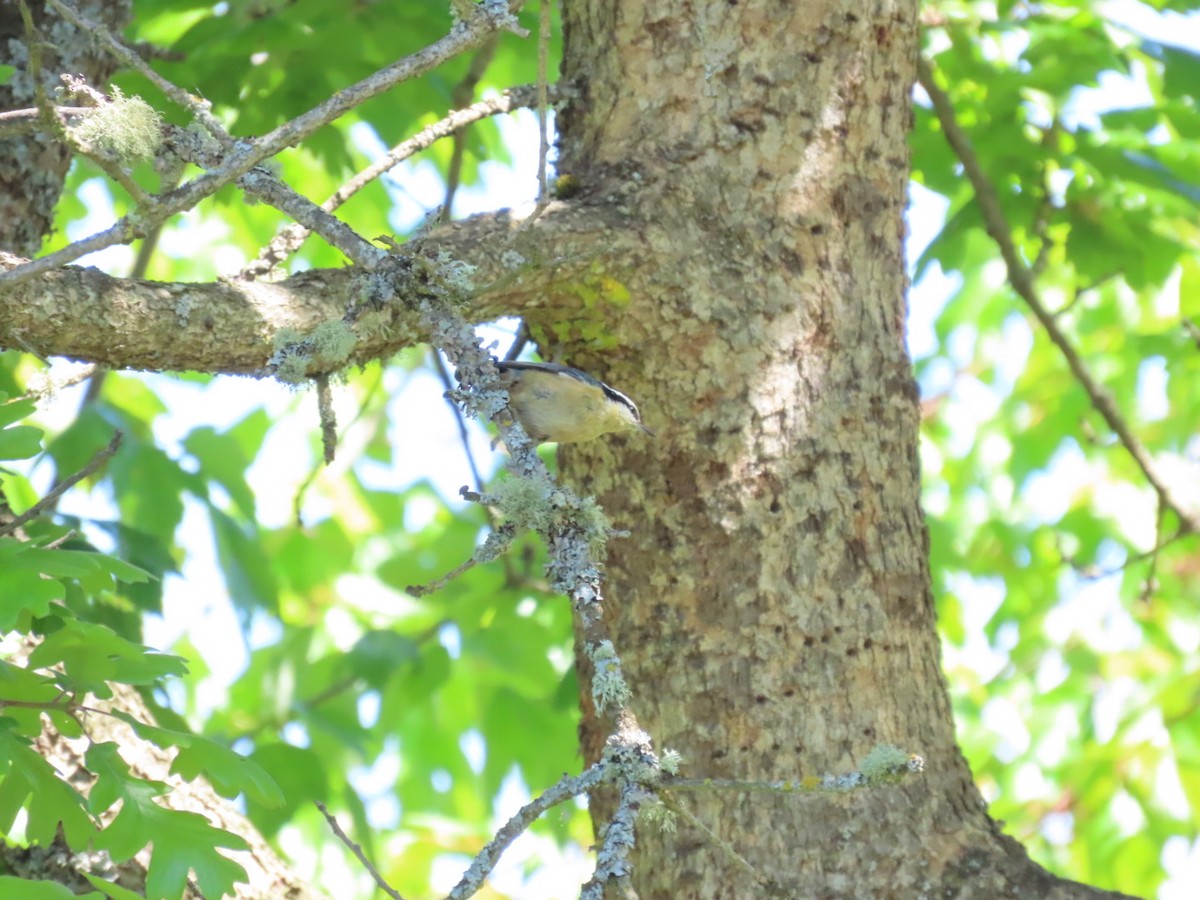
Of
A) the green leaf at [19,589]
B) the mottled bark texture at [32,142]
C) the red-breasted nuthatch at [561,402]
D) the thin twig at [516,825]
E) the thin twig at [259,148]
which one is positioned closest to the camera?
the thin twig at [516,825]

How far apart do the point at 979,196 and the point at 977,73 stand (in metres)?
0.46

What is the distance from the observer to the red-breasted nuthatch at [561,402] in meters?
1.87

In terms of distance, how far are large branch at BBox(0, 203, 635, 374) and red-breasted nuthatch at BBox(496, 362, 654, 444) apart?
0.12 meters

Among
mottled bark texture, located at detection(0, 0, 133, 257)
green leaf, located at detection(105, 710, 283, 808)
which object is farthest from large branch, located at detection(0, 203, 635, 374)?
mottled bark texture, located at detection(0, 0, 133, 257)

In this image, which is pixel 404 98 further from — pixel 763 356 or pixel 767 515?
pixel 767 515

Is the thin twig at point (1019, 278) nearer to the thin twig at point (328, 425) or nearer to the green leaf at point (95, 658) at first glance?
the thin twig at point (328, 425)

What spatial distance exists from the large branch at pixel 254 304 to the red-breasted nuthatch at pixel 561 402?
0.12 metres

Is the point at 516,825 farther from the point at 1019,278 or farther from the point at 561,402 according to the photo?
the point at 1019,278

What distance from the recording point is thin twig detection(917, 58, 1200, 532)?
2.84m

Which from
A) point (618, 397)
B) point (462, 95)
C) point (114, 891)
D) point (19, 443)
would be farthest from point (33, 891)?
point (462, 95)

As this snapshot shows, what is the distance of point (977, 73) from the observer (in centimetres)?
314

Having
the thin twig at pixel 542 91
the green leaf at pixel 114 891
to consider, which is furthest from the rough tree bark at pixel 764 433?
the green leaf at pixel 114 891

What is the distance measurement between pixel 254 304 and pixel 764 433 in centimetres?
→ 85

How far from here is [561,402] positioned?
1.88 m
